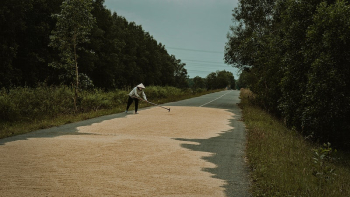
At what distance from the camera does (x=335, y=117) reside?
13.2 meters

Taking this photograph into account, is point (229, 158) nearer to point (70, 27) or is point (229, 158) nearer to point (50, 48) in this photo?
point (70, 27)

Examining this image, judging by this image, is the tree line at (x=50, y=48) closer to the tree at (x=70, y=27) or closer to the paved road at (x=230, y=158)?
the tree at (x=70, y=27)

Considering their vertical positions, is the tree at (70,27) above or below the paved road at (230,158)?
above

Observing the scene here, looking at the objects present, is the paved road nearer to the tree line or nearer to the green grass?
the green grass

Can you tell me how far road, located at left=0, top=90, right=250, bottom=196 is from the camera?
510cm

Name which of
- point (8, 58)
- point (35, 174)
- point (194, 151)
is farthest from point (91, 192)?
point (8, 58)

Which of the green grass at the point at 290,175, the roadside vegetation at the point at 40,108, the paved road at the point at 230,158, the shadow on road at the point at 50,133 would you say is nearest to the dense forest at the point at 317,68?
the paved road at the point at 230,158

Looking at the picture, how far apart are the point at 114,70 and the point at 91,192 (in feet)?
159

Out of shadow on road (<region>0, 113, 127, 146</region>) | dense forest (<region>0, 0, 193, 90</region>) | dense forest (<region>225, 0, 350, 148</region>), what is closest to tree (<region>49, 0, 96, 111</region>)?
dense forest (<region>0, 0, 193, 90</region>)

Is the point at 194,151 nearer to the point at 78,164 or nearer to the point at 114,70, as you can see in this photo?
the point at 78,164

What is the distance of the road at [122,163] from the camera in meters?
5.10

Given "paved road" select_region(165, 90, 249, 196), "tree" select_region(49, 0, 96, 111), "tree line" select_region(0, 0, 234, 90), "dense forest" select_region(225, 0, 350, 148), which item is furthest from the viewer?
"tree line" select_region(0, 0, 234, 90)

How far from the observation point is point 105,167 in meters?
6.43

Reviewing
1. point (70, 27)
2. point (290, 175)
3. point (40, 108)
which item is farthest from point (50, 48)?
point (290, 175)
